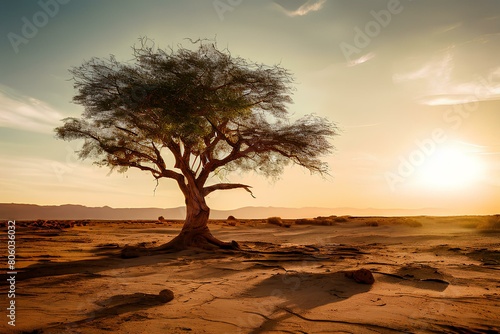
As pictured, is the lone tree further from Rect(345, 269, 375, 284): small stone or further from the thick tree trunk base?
Rect(345, 269, 375, 284): small stone

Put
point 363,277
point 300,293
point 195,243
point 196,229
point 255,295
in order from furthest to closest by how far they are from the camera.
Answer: point 196,229
point 195,243
point 363,277
point 300,293
point 255,295

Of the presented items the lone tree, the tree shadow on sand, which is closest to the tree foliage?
the lone tree

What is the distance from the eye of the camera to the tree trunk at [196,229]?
48.5 feet

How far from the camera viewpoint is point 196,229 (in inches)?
598

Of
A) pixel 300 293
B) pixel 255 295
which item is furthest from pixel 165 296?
pixel 300 293

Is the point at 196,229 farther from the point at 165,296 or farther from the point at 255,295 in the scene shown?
the point at 165,296

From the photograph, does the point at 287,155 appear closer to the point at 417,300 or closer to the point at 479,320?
the point at 417,300

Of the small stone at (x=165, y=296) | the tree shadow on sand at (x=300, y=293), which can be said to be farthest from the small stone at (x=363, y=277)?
the small stone at (x=165, y=296)

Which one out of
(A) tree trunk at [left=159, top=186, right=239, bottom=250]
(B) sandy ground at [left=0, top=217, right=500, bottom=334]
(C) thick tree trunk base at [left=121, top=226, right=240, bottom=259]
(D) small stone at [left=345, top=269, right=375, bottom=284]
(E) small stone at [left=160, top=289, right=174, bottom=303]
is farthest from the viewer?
(A) tree trunk at [left=159, top=186, right=239, bottom=250]

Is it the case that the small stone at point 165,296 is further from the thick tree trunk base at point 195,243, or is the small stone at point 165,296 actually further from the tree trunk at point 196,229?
the tree trunk at point 196,229

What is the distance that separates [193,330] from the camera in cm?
439

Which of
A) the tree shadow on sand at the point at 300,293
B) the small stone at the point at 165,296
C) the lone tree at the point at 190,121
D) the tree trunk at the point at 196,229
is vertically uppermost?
the lone tree at the point at 190,121

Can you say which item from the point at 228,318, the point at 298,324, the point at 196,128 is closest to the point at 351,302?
the point at 298,324

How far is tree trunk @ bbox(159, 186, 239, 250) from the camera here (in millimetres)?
14789
